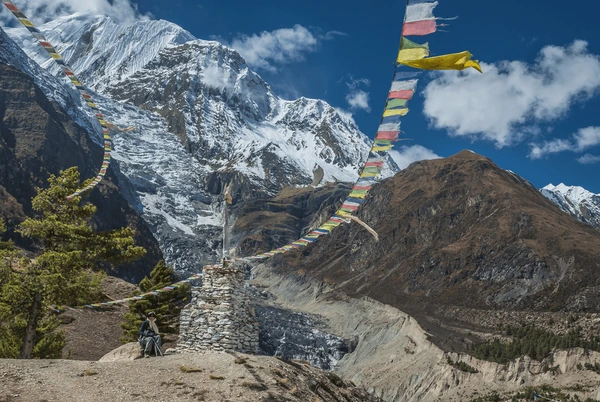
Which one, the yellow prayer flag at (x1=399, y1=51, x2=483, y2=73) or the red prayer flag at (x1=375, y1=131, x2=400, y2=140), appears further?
the red prayer flag at (x1=375, y1=131, x2=400, y2=140)

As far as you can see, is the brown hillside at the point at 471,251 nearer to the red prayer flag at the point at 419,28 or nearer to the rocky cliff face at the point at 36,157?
the rocky cliff face at the point at 36,157

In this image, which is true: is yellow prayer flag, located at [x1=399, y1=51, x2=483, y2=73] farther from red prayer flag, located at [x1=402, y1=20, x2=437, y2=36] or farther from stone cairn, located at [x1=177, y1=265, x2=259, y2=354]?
stone cairn, located at [x1=177, y1=265, x2=259, y2=354]

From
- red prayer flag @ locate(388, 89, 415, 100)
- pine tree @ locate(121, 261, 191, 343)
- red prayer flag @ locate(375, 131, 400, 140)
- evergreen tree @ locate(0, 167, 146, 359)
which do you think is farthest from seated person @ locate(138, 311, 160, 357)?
pine tree @ locate(121, 261, 191, 343)

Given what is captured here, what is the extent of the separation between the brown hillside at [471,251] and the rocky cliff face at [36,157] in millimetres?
59784

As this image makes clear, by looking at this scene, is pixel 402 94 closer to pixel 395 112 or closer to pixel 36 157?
pixel 395 112

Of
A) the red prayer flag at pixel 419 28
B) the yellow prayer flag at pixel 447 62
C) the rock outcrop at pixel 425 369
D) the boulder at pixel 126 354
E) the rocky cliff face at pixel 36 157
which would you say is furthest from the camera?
the rocky cliff face at pixel 36 157

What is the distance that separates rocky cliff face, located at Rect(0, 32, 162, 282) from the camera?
4884 inches

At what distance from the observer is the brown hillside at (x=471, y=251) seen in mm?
111562

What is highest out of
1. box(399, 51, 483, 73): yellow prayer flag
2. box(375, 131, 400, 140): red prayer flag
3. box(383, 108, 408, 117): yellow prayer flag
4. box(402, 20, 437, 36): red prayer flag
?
box(402, 20, 437, 36): red prayer flag

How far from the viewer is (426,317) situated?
109 meters

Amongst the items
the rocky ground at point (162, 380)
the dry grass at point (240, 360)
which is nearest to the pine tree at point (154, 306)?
the rocky ground at point (162, 380)

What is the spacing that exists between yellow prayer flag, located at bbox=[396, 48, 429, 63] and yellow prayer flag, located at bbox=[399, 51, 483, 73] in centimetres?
6

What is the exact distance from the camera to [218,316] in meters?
16.0

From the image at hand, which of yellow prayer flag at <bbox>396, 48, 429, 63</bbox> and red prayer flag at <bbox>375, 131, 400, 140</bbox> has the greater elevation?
yellow prayer flag at <bbox>396, 48, 429, 63</bbox>
